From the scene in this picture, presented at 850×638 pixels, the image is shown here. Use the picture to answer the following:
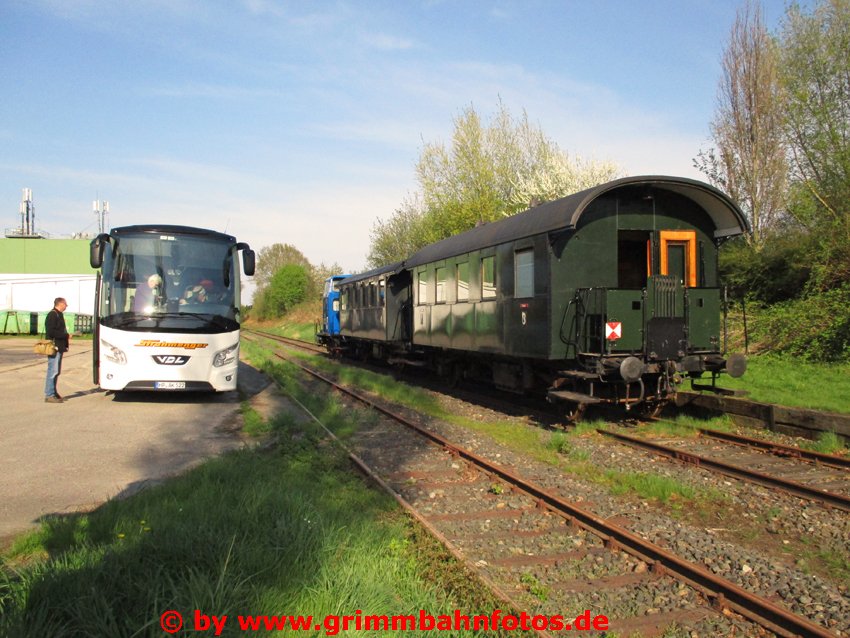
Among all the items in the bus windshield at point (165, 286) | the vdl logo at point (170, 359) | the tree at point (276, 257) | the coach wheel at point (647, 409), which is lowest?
the coach wheel at point (647, 409)

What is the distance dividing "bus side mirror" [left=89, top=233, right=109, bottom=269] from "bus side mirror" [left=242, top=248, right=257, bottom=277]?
239 centimetres

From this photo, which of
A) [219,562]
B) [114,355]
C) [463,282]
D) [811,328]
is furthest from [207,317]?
[811,328]

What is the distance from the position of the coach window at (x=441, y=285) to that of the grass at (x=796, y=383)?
5.91 metres

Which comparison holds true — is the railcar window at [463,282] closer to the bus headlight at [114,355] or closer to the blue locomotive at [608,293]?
the blue locomotive at [608,293]

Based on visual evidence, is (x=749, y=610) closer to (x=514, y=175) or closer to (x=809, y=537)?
(x=809, y=537)

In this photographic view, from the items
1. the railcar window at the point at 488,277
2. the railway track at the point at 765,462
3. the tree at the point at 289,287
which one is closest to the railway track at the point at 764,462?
A: the railway track at the point at 765,462

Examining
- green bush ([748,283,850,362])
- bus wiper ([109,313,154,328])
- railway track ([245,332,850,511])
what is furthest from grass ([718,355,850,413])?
bus wiper ([109,313,154,328])

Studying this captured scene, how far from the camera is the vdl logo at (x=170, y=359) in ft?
38.1

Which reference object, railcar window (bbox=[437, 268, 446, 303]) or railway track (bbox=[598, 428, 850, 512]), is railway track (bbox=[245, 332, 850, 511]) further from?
railcar window (bbox=[437, 268, 446, 303])

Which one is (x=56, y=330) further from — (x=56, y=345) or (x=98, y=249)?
(x=98, y=249)

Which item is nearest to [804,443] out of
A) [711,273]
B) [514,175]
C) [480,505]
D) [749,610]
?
[711,273]

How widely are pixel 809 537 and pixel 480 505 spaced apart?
2794mm

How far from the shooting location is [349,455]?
→ 8133mm

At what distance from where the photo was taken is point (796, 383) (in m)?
12.7
